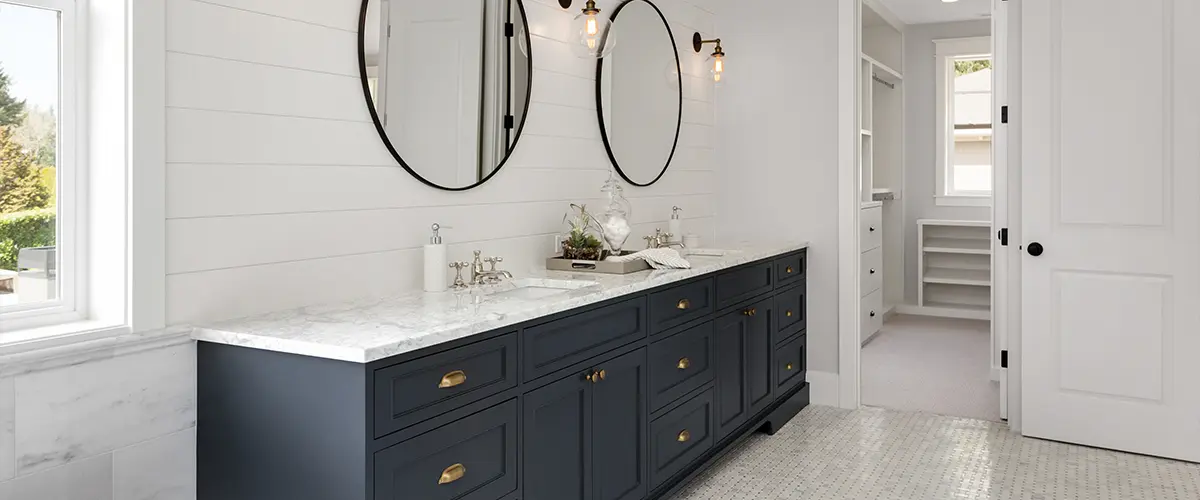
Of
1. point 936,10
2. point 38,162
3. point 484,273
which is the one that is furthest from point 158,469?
point 936,10

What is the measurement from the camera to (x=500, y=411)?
2.06 m

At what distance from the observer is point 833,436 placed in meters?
3.80

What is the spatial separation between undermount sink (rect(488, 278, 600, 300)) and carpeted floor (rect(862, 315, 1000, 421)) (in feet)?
7.68

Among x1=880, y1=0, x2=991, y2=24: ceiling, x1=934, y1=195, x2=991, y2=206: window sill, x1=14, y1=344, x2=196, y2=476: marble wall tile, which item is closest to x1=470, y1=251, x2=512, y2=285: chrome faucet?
x1=14, y1=344, x2=196, y2=476: marble wall tile

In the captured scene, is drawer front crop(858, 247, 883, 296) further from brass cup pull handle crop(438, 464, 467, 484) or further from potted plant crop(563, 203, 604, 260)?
brass cup pull handle crop(438, 464, 467, 484)

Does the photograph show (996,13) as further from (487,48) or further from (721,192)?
(487,48)

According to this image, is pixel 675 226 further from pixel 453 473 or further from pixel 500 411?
pixel 453 473

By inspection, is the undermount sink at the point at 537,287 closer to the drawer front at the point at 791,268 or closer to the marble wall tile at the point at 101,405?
the marble wall tile at the point at 101,405

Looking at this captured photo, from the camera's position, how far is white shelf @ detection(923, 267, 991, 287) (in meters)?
6.89

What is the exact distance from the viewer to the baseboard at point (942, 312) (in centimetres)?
694

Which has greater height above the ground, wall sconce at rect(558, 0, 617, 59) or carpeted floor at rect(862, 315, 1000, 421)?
wall sconce at rect(558, 0, 617, 59)

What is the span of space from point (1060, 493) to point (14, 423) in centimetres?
319

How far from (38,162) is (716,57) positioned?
312 centimetres

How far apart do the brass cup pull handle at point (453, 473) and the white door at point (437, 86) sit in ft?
3.26
